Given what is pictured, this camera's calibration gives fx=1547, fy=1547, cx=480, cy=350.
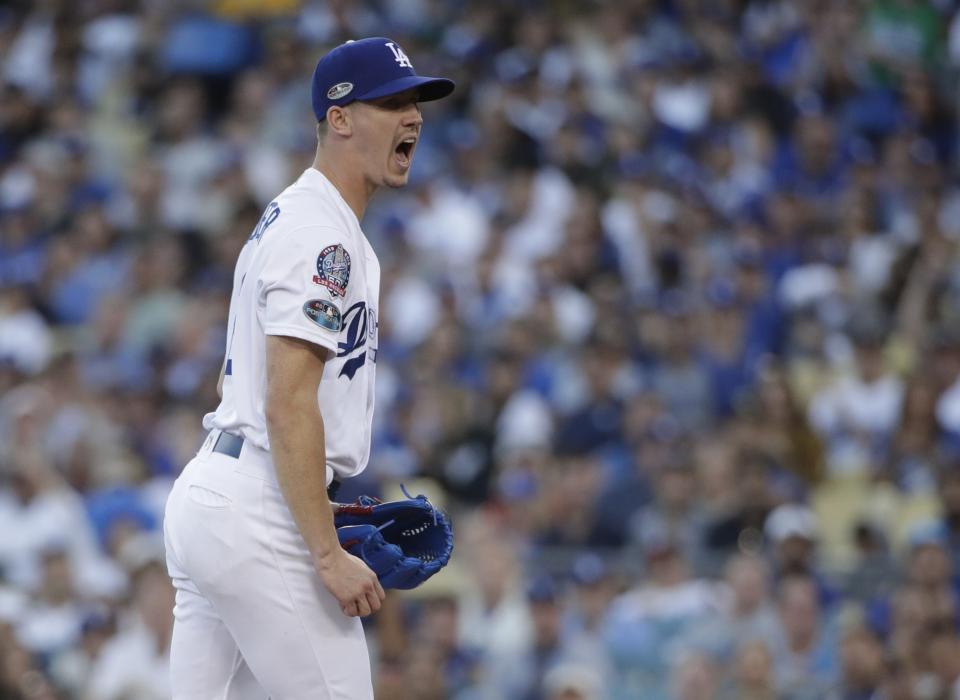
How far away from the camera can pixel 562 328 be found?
9.70 metres

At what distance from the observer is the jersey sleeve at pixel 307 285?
3221mm

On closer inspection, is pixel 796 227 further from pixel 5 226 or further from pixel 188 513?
pixel 188 513

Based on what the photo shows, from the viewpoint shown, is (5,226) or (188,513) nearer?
(188,513)

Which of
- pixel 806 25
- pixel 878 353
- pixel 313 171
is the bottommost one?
pixel 878 353

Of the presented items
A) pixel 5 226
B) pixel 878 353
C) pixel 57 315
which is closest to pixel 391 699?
pixel 878 353

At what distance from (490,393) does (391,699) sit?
10.1ft

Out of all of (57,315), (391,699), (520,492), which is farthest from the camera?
(57,315)

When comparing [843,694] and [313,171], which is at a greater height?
[313,171]

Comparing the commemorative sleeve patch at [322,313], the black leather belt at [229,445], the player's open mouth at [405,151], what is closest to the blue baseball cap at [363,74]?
the player's open mouth at [405,151]

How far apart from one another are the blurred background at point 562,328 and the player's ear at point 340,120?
345 centimetres

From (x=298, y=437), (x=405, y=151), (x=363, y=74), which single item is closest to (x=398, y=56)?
(x=363, y=74)

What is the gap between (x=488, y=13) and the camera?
41.3ft

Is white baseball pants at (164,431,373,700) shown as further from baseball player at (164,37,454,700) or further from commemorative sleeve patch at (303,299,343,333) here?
commemorative sleeve patch at (303,299,343,333)

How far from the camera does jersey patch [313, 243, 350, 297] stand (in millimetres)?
3271
